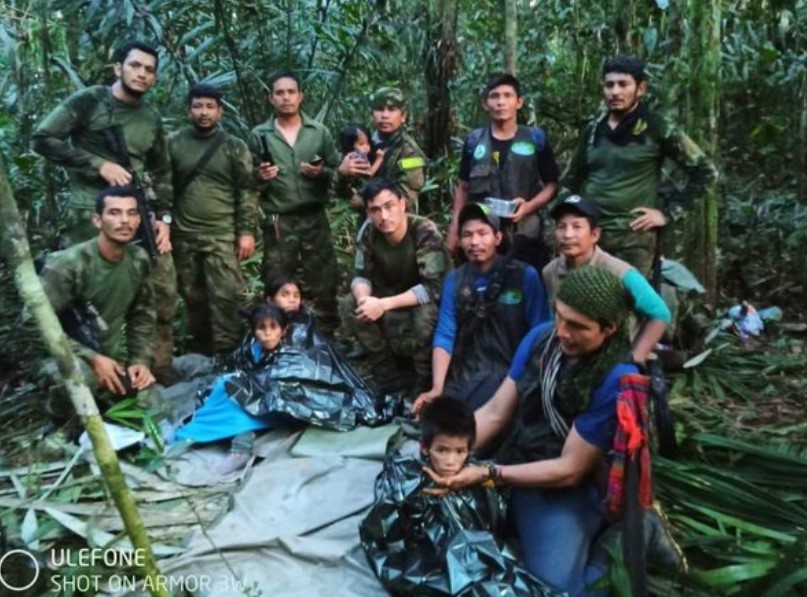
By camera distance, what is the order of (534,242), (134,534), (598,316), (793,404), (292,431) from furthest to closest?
(534,242) → (793,404) → (292,431) → (598,316) → (134,534)

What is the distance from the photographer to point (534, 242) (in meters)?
5.21

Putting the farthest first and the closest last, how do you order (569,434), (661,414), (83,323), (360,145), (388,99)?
(360,145)
(388,99)
(83,323)
(661,414)
(569,434)

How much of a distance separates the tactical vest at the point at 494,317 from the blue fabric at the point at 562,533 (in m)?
1.15

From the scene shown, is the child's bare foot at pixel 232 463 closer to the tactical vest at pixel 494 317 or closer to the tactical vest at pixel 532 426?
the tactical vest at pixel 494 317

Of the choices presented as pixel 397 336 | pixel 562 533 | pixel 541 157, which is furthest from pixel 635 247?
pixel 562 533

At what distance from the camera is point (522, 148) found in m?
5.06

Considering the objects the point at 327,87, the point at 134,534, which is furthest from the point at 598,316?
the point at 327,87

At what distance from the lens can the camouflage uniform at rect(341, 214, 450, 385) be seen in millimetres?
4855

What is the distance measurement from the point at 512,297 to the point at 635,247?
994mm

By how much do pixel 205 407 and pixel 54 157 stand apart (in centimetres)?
187

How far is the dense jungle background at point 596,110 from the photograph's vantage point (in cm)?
358

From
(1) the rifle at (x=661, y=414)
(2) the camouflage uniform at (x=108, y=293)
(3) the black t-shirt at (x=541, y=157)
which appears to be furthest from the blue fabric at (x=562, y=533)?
(2) the camouflage uniform at (x=108, y=293)

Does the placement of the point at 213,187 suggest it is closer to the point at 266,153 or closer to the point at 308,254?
the point at 266,153

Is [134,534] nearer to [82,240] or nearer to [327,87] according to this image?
[82,240]
